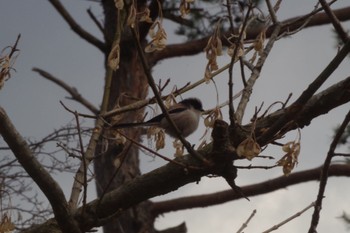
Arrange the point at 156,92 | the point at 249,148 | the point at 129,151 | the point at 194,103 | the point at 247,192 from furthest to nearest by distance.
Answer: the point at 247,192 < the point at 129,151 < the point at 194,103 < the point at 249,148 < the point at 156,92

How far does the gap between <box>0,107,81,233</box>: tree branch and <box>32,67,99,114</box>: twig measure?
4674 mm

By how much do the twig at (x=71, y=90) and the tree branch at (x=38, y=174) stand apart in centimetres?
467

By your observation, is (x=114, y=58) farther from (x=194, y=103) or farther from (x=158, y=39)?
(x=194, y=103)

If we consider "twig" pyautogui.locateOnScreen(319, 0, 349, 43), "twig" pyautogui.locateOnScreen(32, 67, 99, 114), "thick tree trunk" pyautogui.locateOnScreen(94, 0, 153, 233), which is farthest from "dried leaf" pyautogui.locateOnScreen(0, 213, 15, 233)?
"twig" pyautogui.locateOnScreen(32, 67, 99, 114)

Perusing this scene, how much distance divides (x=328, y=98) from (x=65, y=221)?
3.73 feet

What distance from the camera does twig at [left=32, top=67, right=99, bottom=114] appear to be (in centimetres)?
717

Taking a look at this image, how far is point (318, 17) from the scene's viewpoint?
7125 mm

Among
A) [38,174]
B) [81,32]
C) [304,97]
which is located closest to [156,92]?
[304,97]

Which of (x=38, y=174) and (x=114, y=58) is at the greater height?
(x=114, y=58)

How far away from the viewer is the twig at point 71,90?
282 inches

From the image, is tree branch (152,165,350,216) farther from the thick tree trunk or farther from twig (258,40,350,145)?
twig (258,40,350,145)

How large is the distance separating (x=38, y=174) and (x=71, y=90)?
5.11 meters

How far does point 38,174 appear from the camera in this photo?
2293 mm

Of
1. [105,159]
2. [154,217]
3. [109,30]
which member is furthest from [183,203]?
[109,30]
